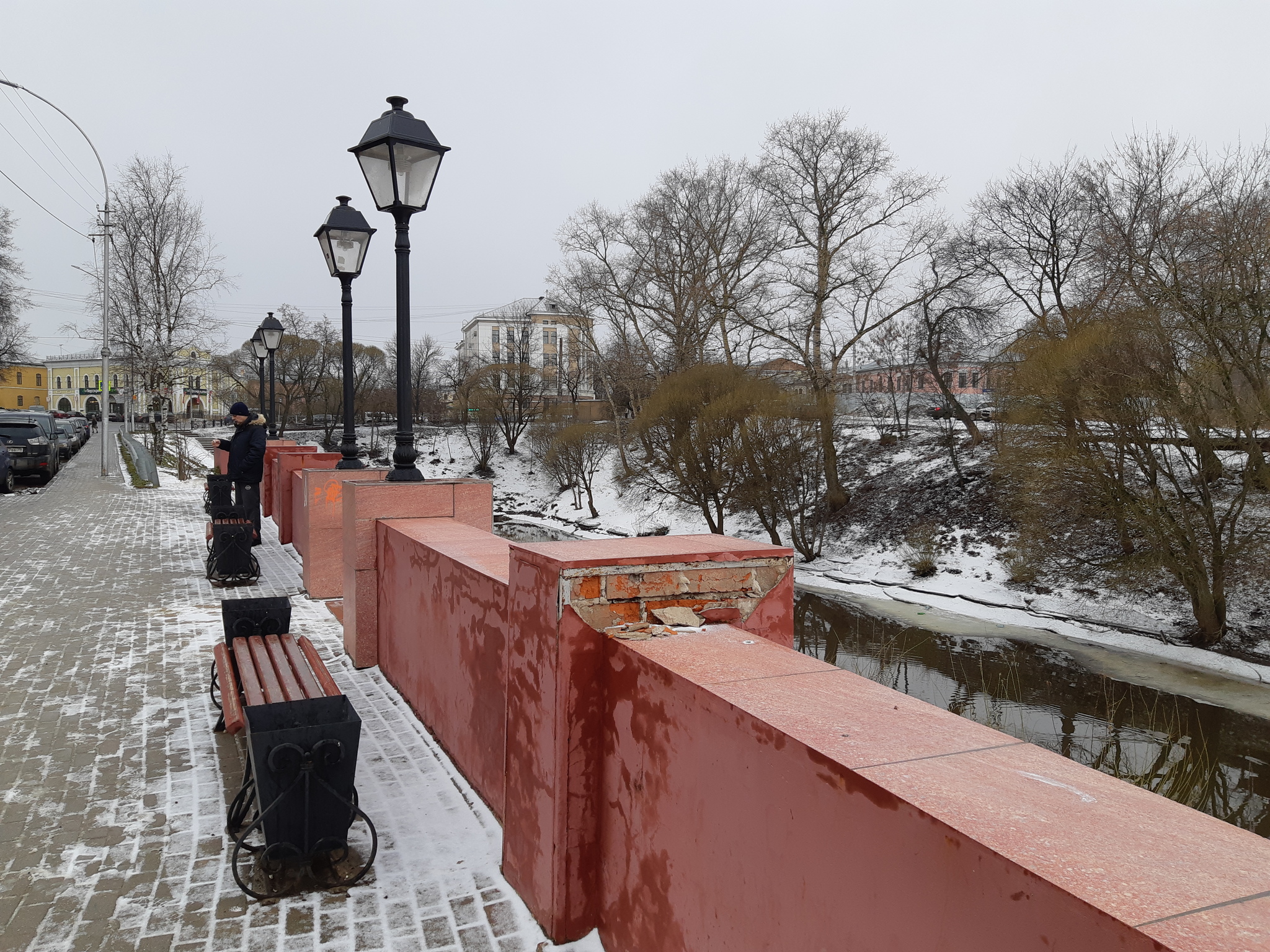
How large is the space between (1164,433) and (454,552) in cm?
1553

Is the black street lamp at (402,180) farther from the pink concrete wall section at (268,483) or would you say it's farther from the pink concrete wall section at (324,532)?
the pink concrete wall section at (268,483)

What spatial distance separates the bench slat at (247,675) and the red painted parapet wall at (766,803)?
3.72ft

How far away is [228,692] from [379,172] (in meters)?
3.91

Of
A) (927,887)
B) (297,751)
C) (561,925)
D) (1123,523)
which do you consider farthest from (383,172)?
(1123,523)

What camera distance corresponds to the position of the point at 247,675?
14.4ft

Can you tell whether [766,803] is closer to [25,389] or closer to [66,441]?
[66,441]

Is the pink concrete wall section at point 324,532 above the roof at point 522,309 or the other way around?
the other way around

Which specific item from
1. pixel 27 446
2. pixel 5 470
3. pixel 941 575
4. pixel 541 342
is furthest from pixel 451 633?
pixel 541 342

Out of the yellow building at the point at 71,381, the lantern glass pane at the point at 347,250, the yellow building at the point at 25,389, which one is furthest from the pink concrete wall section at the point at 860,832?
the yellow building at the point at 71,381

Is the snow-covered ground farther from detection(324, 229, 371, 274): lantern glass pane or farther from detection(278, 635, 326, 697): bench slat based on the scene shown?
detection(278, 635, 326, 697): bench slat

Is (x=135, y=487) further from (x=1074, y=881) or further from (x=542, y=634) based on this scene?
(x=1074, y=881)

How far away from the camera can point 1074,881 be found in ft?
3.89

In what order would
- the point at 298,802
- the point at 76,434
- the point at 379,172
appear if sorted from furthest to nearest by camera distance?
the point at 76,434, the point at 379,172, the point at 298,802

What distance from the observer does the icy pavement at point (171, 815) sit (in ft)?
9.77
